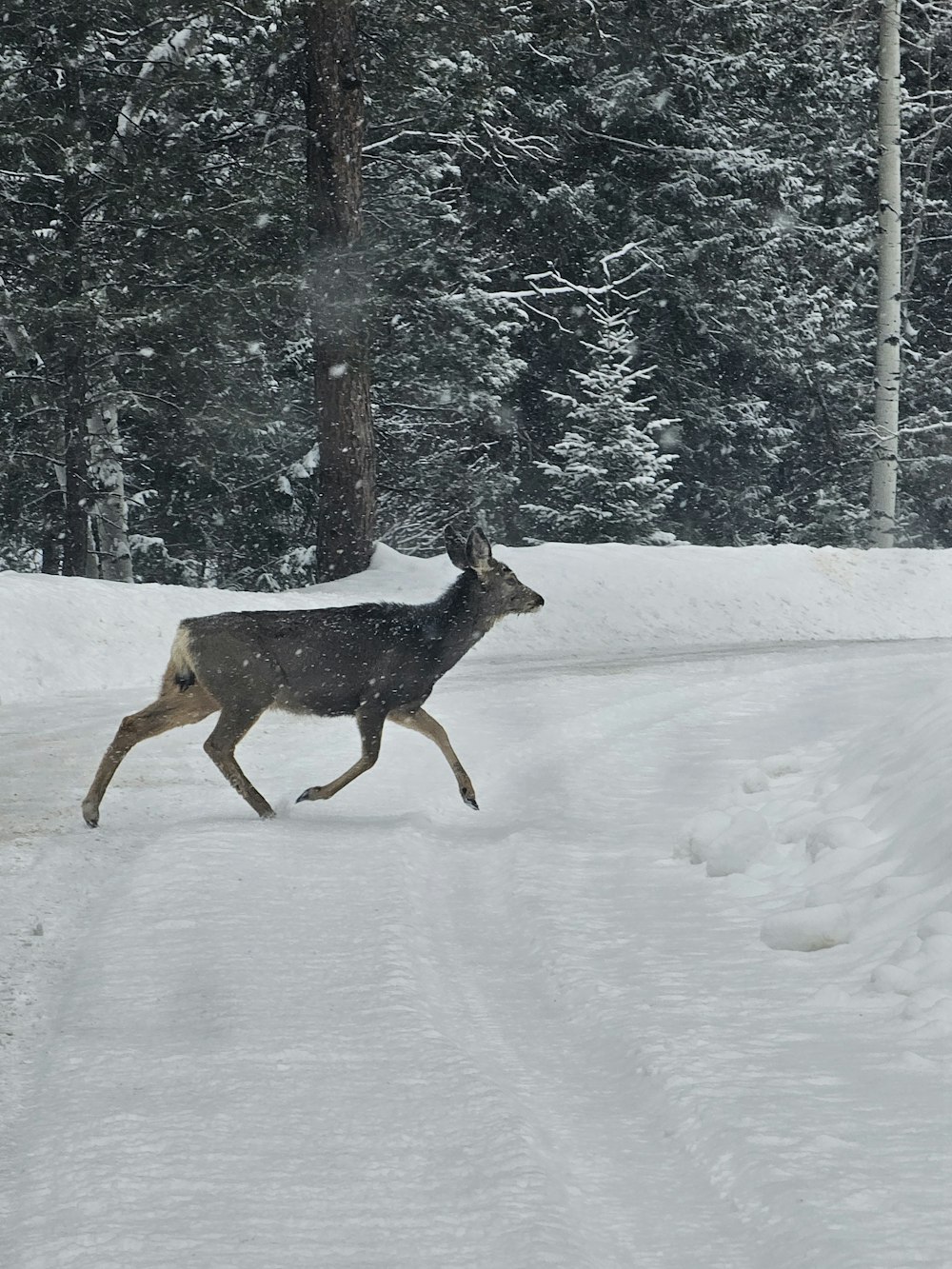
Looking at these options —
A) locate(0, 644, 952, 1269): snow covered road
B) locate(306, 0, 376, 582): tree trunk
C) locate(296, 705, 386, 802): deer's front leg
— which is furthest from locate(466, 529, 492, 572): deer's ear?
locate(306, 0, 376, 582): tree trunk

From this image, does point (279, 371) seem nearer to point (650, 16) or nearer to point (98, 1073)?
point (650, 16)

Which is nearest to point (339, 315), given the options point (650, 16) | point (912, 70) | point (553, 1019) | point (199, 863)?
point (650, 16)

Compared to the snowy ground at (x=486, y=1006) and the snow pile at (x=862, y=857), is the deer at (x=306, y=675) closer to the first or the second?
the snowy ground at (x=486, y=1006)

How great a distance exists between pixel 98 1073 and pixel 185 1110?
1.33ft

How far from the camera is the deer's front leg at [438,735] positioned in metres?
8.91

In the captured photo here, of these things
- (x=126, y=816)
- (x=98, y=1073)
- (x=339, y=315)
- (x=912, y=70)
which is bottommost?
Answer: (x=126, y=816)

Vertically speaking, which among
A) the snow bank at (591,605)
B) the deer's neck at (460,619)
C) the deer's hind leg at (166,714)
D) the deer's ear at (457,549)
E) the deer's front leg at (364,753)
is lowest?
the snow bank at (591,605)

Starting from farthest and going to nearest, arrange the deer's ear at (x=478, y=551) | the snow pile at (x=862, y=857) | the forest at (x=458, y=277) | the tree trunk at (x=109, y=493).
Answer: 1. the tree trunk at (x=109, y=493)
2. the forest at (x=458, y=277)
3. the deer's ear at (x=478, y=551)
4. the snow pile at (x=862, y=857)

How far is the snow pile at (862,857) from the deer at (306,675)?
191 centimetres

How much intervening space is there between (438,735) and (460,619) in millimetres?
935

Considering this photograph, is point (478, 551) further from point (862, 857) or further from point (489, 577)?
point (862, 857)

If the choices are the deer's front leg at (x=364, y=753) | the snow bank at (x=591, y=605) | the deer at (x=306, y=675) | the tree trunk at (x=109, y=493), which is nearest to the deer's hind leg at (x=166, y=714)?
the deer at (x=306, y=675)

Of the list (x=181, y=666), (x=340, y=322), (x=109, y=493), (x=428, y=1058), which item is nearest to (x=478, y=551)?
(x=181, y=666)

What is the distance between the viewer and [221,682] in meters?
8.49
